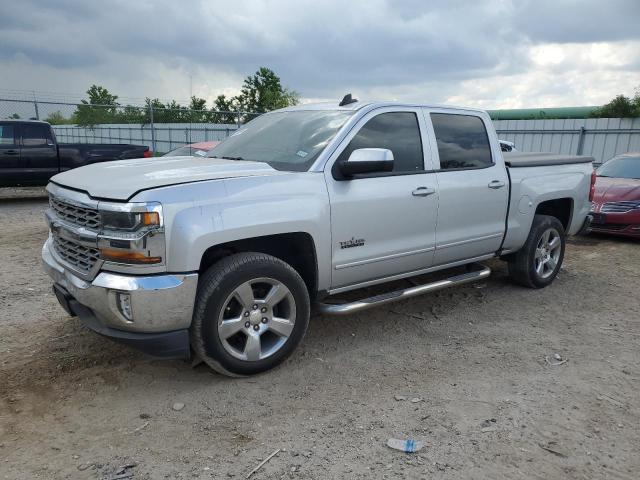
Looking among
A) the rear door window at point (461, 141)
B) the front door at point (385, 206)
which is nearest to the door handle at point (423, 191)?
the front door at point (385, 206)

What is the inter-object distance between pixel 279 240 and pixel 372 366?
118 centimetres

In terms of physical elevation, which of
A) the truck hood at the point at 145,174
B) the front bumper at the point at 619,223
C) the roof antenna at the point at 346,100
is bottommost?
the front bumper at the point at 619,223

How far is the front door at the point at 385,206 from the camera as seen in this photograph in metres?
3.83

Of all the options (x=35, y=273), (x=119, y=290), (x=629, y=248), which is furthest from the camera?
(x=629, y=248)

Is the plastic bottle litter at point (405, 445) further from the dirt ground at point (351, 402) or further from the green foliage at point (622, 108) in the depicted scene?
the green foliage at point (622, 108)

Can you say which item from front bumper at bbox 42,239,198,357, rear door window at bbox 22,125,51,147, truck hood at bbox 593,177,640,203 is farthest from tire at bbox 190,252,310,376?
rear door window at bbox 22,125,51,147

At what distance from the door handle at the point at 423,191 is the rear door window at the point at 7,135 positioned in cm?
1034

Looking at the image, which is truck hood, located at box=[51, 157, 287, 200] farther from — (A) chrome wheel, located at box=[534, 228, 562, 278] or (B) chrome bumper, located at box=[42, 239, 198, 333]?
(A) chrome wheel, located at box=[534, 228, 562, 278]

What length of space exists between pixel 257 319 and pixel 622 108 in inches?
918

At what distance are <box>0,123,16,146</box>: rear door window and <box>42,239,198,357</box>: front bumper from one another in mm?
9724

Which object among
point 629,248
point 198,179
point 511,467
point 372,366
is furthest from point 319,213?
point 629,248

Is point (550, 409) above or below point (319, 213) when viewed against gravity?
below

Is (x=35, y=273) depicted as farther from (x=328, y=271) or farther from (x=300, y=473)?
(x=300, y=473)

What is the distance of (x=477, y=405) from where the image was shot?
332cm
